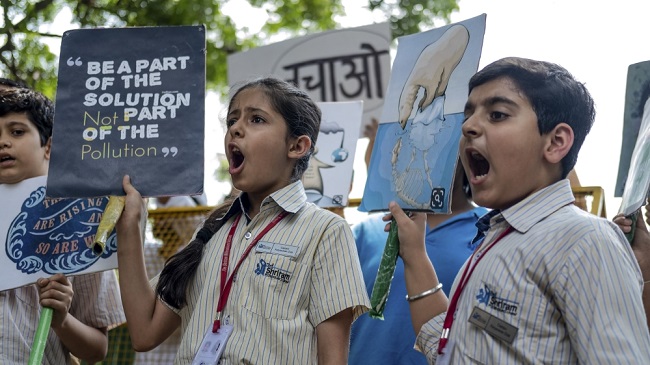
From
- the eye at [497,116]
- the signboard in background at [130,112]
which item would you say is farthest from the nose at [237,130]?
the eye at [497,116]

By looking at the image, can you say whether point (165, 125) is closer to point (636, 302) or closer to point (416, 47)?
point (416, 47)

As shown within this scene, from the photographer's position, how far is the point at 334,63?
695cm

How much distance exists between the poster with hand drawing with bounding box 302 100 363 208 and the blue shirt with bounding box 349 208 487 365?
2.31ft

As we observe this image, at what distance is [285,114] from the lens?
12.9 ft

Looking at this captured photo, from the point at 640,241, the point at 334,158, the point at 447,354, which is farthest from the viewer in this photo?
the point at 334,158

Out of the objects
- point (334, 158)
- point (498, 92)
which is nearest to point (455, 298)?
point (498, 92)

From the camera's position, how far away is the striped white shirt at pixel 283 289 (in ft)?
11.4


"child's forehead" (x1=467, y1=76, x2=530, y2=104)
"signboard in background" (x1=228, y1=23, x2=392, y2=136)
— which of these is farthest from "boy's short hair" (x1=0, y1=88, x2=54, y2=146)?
"signboard in background" (x1=228, y1=23, x2=392, y2=136)

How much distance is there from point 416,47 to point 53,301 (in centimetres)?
161

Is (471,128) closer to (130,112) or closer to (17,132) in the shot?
(130,112)

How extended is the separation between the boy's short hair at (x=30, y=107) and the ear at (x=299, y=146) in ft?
3.92

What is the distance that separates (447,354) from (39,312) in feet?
6.07

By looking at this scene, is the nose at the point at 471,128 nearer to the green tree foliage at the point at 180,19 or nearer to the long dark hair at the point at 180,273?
the long dark hair at the point at 180,273

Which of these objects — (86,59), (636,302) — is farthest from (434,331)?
(86,59)
